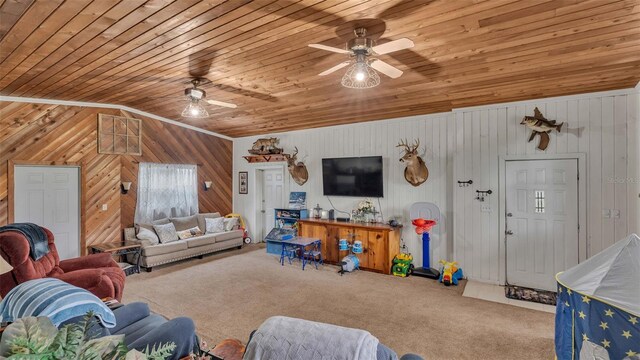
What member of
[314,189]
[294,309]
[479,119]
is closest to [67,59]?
[294,309]

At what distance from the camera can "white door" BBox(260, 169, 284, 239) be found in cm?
728

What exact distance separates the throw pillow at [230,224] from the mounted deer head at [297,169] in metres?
1.75

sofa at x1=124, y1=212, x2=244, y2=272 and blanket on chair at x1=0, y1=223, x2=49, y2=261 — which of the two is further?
sofa at x1=124, y1=212, x2=244, y2=272

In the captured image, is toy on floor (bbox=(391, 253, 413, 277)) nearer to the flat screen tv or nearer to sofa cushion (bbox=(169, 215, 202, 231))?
the flat screen tv

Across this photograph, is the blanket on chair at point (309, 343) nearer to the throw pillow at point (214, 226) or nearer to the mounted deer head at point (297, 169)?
the mounted deer head at point (297, 169)

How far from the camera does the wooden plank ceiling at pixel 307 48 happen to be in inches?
88.7

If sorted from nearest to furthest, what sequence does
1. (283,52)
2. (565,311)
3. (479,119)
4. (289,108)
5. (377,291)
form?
1. (565,311)
2. (283,52)
3. (377,291)
4. (479,119)
5. (289,108)

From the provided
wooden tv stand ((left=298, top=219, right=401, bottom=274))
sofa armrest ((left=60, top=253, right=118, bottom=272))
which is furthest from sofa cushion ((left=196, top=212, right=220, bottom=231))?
sofa armrest ((left=60, top=253, right=118, bottom=272))

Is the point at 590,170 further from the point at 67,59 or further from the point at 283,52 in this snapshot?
the point at 67,59

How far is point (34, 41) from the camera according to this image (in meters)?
2.77

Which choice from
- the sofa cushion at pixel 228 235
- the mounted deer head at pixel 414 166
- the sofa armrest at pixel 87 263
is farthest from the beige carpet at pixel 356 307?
the mounted deer head at pixel 414 166

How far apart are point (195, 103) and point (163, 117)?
2768 mm

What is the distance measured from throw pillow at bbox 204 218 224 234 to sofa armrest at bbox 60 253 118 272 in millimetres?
2643

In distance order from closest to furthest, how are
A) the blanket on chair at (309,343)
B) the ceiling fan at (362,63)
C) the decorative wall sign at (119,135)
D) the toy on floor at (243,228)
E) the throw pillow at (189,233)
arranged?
the blanket on chair at (309,343)
the ceiling fan at (362,63)
the decorative wall sign at (119,135)
the throw pillow at (189,233)
the toy on floor at (243,228)
